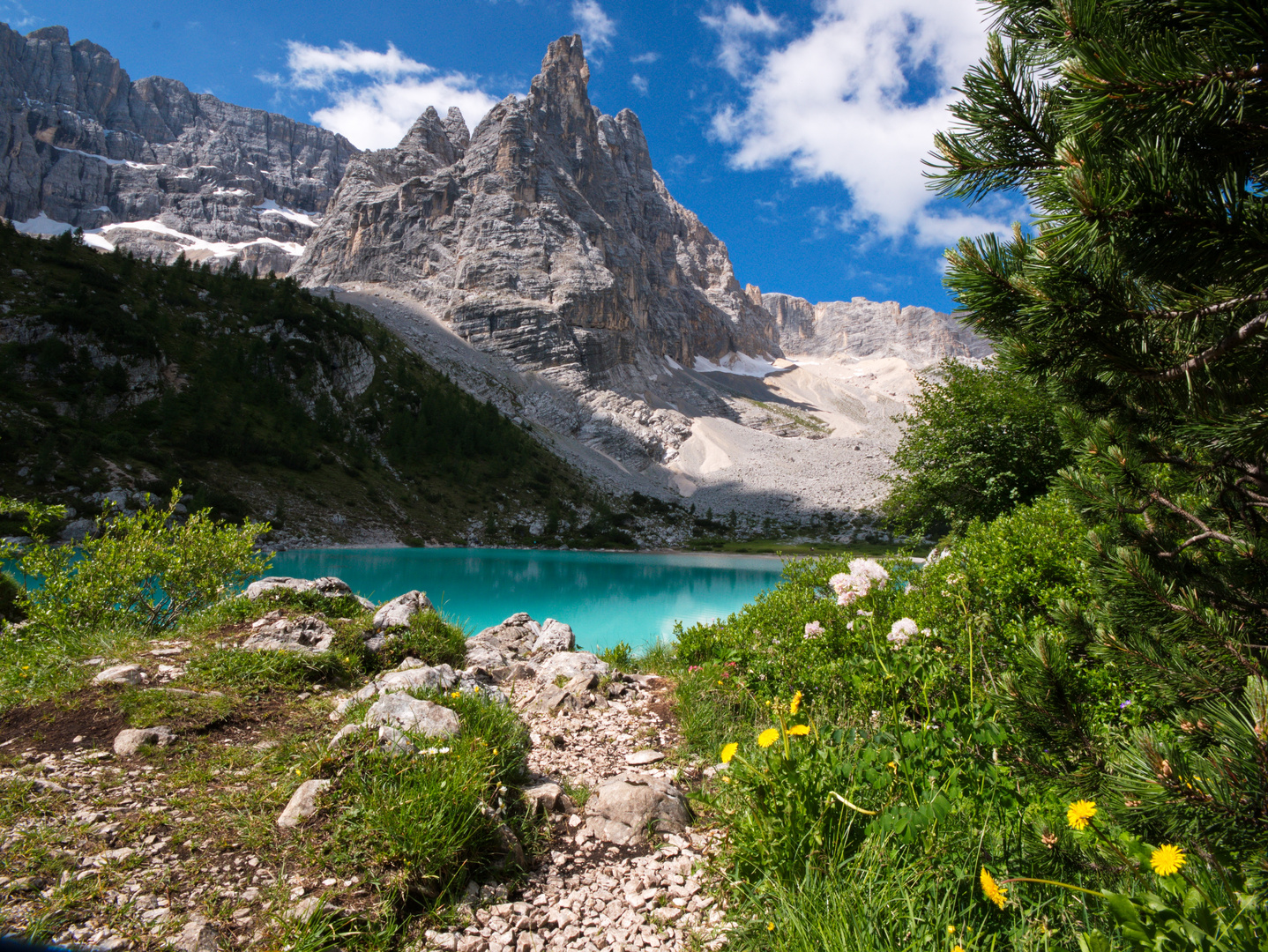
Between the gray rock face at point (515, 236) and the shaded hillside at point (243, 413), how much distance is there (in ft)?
85.1

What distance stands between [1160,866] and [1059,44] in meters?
2.65

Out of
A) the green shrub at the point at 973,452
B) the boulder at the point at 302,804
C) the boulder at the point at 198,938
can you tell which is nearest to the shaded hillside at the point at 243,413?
the boulder at the point at 302,804

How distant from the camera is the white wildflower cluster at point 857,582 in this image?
16.6 ft

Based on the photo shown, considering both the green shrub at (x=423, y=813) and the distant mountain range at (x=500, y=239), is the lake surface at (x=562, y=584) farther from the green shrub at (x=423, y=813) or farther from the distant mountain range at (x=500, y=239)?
the distant mountain range at (x=500, y=239)

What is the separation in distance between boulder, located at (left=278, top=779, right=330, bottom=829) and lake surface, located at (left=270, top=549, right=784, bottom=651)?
36.6 ft

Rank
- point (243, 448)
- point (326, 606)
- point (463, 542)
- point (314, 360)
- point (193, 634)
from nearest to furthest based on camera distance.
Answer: point (193, 634)
point (326, 606)
point (243, 448)
point (463, 542)
point (314, 360)

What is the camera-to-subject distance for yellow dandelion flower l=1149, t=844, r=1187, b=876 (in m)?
1.51

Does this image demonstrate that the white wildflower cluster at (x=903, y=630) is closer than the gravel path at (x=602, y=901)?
No

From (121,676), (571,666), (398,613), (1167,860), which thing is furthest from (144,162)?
(1167,860)

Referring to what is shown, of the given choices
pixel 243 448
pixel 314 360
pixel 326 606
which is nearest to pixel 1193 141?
pixel 326 606

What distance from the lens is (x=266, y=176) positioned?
189250 millimetres

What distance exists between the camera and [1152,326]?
5.83 ft

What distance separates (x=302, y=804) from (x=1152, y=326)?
4.68m

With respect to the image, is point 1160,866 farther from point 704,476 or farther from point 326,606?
point 704,476
